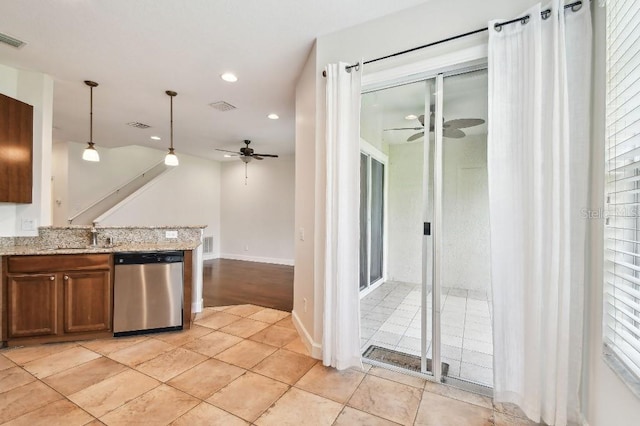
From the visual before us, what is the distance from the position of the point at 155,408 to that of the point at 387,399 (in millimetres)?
1522

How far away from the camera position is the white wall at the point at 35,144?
9.86 ft

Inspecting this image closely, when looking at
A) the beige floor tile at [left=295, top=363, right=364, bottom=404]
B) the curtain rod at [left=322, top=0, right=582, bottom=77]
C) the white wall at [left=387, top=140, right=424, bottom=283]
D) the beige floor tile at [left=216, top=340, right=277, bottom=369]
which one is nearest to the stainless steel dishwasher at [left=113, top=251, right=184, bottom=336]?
the beige floor tile at [left=216, top=340, right=277, bottom=369]

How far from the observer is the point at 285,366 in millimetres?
2410

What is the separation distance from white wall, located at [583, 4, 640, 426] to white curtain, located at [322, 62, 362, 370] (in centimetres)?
137

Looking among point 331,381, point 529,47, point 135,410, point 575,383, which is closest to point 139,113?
point 135,410

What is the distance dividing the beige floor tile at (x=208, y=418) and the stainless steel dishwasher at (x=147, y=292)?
1.43 metres

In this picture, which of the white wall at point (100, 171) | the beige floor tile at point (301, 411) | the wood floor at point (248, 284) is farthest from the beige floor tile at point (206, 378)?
the white wall at point (100, 171)

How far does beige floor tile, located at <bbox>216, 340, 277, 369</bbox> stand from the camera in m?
2.48

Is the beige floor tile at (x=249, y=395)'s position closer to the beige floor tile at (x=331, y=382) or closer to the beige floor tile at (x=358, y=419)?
the beige floor tile at (x=331, y=382)

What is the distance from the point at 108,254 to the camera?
2863 millimetres

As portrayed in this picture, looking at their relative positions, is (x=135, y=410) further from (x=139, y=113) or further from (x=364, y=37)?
(x=139, y=113)

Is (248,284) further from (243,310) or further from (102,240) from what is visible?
(102,240)

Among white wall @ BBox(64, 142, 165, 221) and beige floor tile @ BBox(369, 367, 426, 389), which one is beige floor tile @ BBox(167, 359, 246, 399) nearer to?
beige floor tile @ BBox(369, 367, 426, 389)

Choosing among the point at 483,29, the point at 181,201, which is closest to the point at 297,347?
the point at 483,29
